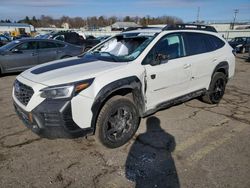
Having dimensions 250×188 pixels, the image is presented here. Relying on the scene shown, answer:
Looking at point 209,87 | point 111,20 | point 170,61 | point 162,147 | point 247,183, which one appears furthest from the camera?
point 111,20

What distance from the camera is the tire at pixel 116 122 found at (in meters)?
3.37

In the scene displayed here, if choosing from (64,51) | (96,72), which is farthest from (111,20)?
(96,72)

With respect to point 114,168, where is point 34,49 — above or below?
above

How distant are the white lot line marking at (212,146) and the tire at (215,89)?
3.88ft

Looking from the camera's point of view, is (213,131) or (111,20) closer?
(213,131)

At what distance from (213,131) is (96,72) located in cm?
248

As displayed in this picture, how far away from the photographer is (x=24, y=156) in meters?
3.45

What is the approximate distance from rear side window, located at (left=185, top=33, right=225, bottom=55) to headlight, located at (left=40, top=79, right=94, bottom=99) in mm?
2529

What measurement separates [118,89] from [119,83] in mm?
93

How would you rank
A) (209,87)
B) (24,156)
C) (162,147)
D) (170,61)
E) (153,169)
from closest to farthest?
(153,169)
(24,156)
(162,147)
(170,61)
(209,87)

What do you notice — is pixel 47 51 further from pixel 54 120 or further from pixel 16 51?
pixel 54 120

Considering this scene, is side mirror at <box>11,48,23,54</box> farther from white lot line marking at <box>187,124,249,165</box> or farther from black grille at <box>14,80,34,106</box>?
white lot line marking at <box>187,124,249,165</box>

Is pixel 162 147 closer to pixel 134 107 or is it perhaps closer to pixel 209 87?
pixel 134 107

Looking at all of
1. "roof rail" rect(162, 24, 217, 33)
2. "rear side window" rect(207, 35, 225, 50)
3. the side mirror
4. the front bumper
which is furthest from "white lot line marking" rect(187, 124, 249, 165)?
the side mirror
